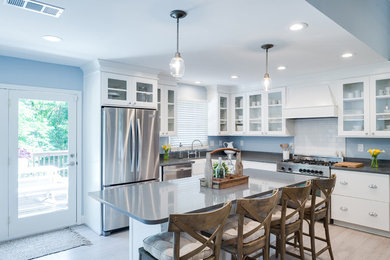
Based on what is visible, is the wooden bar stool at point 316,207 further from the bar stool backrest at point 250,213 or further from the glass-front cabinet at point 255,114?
the glass-front cabinet at point 255,114

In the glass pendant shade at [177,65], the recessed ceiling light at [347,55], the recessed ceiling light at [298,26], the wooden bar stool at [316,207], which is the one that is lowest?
the wooden bar stool at [316,207]

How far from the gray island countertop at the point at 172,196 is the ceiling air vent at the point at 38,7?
1.51 meters

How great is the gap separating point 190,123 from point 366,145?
3180 mm

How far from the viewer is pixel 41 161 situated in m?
3.81

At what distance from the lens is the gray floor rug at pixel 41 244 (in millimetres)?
3145

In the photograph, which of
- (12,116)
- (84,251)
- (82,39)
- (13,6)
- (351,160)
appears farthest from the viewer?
(351,160)

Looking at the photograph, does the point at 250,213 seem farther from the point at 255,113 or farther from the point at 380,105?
the point at 255,113

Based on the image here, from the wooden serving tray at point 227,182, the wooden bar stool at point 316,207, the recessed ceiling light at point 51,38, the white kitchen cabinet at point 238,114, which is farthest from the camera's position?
the white kitchen cabinet at point 238,114

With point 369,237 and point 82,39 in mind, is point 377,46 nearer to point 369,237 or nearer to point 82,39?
point 369,237

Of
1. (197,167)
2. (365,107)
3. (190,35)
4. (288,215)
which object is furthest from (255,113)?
(288,215)

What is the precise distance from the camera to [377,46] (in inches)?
129

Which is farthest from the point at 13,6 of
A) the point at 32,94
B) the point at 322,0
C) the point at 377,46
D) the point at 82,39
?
the point at 377,46

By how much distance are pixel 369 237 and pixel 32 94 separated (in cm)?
498

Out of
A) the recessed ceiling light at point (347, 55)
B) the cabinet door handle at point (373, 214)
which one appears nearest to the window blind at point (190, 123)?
the recessed ceiling light at point (347, 55)
